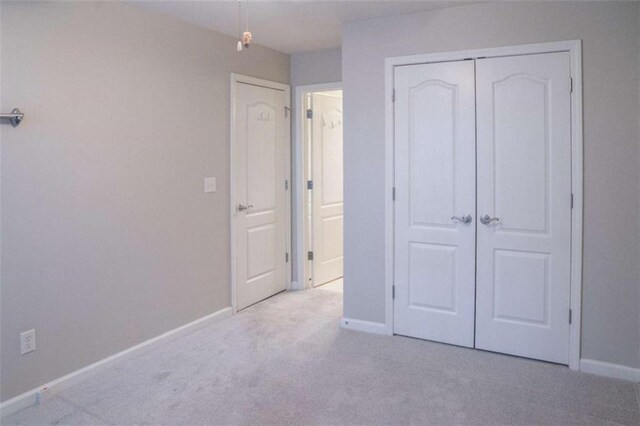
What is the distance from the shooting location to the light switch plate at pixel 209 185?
392cm

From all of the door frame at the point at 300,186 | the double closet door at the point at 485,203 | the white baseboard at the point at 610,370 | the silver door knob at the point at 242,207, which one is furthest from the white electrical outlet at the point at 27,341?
the white baseboard at the point at 610,370

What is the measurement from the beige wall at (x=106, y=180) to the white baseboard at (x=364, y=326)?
1061 mm

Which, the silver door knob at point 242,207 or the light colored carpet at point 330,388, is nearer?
the light colored carpet at point 330,388

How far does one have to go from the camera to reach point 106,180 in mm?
3113

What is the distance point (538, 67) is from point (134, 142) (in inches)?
104

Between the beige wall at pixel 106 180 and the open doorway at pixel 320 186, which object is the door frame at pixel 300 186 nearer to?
the open doorway at pixel 320 186

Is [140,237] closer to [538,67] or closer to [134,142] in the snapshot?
[134,142]

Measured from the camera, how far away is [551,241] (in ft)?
10.4

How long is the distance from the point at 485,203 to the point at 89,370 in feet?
8.94

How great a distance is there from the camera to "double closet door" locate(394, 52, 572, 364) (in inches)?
123

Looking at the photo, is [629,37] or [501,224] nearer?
[629,37]

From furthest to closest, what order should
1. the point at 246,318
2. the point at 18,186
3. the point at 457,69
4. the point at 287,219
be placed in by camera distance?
the point at 287,219 < the point at 246,318 < the point at 457,69 < the point at 18,186

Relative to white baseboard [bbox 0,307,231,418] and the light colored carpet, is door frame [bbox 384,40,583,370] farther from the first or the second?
white baseboard [bbox 0,307,231,418]

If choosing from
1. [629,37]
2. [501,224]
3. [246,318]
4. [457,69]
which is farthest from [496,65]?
[246,318]
